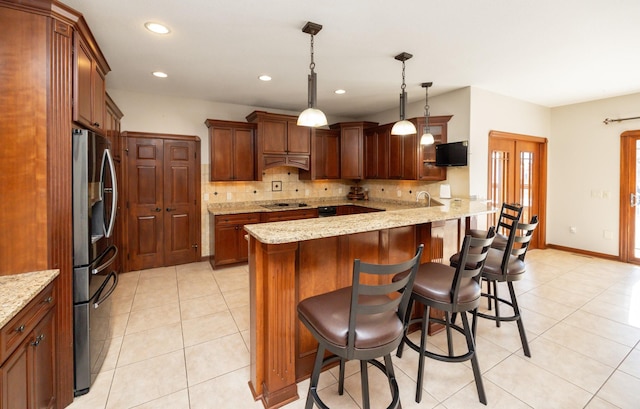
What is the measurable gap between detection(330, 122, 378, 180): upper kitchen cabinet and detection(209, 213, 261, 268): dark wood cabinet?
205 cm

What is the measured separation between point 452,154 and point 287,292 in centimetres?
337

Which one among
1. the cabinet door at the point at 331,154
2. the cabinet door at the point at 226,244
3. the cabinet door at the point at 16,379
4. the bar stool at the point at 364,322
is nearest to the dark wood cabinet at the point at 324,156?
the cabinet door at the point at 331,154

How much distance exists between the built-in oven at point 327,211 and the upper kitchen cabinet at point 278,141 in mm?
841

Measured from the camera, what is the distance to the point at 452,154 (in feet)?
13.5

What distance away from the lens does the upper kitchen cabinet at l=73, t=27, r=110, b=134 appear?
183 cm

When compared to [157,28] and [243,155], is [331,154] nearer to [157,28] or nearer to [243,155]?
[243,155]

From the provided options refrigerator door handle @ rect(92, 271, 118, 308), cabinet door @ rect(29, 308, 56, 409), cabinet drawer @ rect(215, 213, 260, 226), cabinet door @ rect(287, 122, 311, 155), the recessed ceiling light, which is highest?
the recessed ceiling light

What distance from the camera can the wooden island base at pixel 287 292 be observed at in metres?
1.74

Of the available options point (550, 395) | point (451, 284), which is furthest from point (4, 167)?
point (550, 395)

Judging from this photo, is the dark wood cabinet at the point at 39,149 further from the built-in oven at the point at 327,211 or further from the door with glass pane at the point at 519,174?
the door with glass pane at the point at 519,174

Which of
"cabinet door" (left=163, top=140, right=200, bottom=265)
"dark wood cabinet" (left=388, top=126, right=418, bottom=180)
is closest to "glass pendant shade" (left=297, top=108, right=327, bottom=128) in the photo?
"dark wood cabinet" (left=388, top=126, right=418, bottom=180)

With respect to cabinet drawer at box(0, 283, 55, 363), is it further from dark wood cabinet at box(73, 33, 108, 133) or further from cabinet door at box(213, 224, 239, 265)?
cabinet door at box(213, 224, 239, 265)

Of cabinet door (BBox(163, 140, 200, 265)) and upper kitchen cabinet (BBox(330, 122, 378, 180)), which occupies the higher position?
upper kitchen cabinet (BBox(330, 122, 378, 180))

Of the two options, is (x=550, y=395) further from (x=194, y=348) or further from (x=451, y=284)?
(x=194, y=348)
